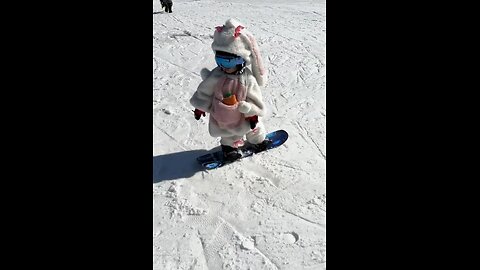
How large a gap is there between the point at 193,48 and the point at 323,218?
17.8ft

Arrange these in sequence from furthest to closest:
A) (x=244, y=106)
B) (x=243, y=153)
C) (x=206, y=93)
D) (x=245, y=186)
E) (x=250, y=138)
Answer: (x=243, y=153)
(x=250, y=138)
(x=245, y=186)
(x=206, y=93)
(x=244, y=106)

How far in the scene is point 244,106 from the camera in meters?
3.63

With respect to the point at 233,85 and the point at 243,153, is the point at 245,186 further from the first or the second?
the point at 233,85

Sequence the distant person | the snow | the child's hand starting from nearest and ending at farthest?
the snow < the child's hand < the distant person

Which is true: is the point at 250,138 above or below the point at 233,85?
below

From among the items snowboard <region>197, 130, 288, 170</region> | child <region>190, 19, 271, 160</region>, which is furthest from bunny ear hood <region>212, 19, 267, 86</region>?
snowboard <region>197, 130, 288, 170</region>

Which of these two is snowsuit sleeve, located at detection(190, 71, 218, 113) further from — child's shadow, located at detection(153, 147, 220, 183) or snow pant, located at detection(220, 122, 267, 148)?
child's shadow, located at detection(153, 147, 220, 183)

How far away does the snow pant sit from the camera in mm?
4098

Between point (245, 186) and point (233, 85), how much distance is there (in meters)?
0.98

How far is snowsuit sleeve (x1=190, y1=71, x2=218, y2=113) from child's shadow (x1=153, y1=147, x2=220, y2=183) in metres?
0.71

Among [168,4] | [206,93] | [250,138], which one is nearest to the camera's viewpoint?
[206,93]

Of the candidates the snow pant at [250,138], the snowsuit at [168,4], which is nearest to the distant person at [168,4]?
the snowsuit at [168,4]

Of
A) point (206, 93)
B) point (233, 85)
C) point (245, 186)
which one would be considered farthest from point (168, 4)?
point (245, 186)
